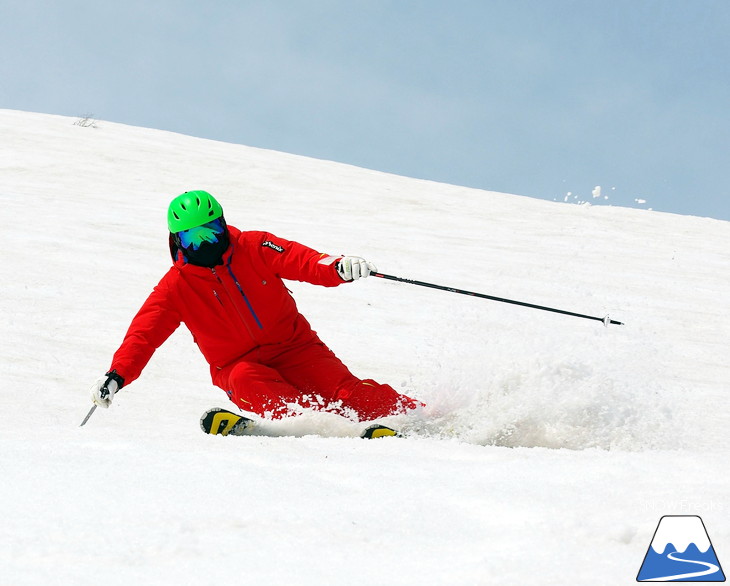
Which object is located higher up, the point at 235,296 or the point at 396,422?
the point at 235,296

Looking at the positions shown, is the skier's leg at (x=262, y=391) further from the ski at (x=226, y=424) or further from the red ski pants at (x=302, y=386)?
the ski at (x=226, y=424)

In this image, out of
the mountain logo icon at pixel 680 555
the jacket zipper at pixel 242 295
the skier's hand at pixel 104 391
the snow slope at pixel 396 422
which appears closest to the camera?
the mountain logo icon at pixel 680 555

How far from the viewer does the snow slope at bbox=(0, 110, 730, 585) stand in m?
2.08

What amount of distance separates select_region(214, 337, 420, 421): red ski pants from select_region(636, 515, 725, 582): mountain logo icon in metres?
2.39

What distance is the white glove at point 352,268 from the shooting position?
4.52 meters

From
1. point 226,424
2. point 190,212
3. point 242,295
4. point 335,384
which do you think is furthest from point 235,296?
point 226,424

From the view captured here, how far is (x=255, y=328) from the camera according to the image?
4.79 meters

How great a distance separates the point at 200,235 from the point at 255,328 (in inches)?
25.4

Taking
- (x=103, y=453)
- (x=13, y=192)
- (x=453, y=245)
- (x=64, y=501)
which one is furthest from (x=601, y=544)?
(x=13, y=192)

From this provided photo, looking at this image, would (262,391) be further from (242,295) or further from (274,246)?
(274,246)

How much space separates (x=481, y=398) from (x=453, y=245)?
25.3ft

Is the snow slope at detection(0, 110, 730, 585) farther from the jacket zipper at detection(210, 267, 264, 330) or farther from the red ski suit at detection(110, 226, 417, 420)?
the jacket zipper at detection(210, 267, 264, 330)

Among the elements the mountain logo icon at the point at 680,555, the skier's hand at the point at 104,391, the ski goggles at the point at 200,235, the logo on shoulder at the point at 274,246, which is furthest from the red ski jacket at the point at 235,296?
the mountain logo icon at the point at 680,555

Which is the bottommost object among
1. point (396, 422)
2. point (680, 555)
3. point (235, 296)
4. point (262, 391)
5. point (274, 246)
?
point (680, 555)
